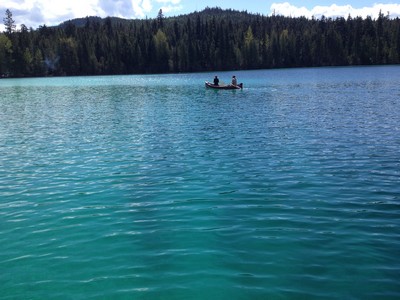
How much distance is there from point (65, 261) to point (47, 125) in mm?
25524

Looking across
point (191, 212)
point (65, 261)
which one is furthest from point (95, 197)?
point (65, 261)

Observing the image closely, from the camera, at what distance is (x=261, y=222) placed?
1173 cm

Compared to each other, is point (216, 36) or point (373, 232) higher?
point (216, 36)

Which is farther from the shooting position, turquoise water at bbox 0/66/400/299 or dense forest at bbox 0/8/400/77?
dense forest at bbox 0/8/400/77

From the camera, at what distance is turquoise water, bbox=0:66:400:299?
859 centimetres

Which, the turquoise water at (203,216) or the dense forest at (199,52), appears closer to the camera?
the turquoise water at (203,216)

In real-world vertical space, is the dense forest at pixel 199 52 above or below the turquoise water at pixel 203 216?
above

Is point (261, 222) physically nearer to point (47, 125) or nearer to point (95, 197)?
point (95, 197)

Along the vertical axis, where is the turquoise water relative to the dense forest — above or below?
below

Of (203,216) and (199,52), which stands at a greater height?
(199,52)

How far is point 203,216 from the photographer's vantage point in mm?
12375

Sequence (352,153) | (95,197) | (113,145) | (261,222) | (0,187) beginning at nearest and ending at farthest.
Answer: (261,222) < (95,197) < (0,187) < (352,153) < (113,145)

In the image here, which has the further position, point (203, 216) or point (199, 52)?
point (199, 52)

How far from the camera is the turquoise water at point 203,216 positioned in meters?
8.59
